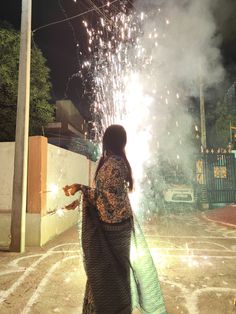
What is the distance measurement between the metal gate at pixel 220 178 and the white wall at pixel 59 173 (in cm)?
685

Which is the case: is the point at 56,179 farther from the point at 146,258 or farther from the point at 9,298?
the point at 146,258

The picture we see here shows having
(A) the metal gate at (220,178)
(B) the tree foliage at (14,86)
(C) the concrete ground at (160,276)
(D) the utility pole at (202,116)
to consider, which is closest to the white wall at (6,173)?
(C) the concrete ground at (160,276)

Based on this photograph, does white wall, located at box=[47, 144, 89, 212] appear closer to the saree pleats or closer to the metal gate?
the saree pleats

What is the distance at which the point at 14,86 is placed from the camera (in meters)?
11.3

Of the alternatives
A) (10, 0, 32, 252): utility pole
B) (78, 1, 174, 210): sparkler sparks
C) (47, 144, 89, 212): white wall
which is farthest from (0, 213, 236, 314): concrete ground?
(78, 1, 174, 210): sparkler sparks

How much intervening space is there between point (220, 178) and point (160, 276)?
1082 centimetres

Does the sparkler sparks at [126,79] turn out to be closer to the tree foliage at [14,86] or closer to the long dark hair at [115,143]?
the tree foliage at [14,86]

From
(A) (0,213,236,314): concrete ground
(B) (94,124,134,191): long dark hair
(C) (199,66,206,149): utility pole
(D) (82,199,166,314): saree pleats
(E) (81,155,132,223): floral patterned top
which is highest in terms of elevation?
(C) (199,66,206,149): utility pole

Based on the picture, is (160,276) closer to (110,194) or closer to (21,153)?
(110,194)

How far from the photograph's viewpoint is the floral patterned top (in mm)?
2982

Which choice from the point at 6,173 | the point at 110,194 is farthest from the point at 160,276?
the point at 6,173

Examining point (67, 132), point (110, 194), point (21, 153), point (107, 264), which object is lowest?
point (107, 264)

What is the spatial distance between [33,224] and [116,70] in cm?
656

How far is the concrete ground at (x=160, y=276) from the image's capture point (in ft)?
13.3
